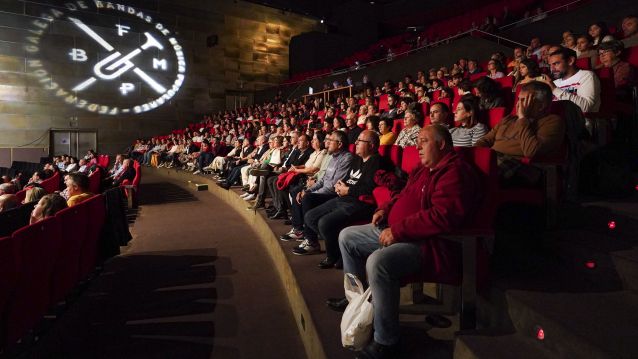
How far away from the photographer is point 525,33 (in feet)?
20.1

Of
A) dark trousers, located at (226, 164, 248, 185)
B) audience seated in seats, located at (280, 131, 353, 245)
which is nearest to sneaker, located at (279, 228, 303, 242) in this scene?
audience seated in seats, located at (280, 131, 353, 245)

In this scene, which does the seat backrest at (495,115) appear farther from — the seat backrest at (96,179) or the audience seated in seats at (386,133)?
the seat backrest at (96,179)

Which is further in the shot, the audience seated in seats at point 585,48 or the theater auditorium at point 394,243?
the audience seated in seats at point 585,48

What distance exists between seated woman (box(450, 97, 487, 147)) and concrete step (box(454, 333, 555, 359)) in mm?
1428

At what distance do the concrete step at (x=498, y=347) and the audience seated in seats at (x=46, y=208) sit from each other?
224 centimetres

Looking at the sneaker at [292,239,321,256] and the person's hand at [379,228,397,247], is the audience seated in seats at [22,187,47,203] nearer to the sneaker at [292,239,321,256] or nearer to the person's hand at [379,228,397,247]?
the sneaker at [292,239,321,256]

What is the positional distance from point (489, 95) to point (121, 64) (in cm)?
1126

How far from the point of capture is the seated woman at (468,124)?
7.72ft

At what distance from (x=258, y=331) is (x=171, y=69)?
11.7 m

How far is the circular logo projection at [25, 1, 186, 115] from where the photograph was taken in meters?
10.2

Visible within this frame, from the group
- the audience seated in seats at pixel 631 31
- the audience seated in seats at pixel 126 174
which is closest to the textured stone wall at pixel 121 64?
the audience seated in seats at pixel 126 174

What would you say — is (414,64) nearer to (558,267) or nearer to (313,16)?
(558,267)

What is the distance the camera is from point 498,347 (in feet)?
3.58

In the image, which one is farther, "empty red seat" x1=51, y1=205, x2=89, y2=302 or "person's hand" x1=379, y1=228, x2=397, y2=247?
"empty red seat" x1=51, y1=205, x2=89, y2=302
